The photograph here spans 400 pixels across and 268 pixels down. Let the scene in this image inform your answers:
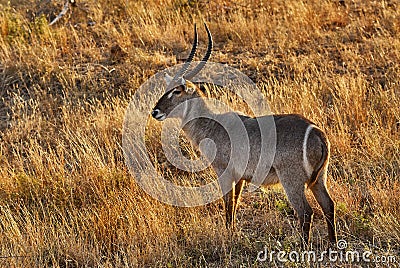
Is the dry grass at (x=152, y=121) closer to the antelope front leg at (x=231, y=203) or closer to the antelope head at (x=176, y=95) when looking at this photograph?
the antelope front leg at (x=231, y=203)

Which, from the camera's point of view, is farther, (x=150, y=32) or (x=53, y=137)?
(x=150, y=32)

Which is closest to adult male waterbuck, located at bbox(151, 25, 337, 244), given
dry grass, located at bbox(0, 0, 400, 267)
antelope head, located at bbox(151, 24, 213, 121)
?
antelope head, located at bbox(151, 24, 213, 121)

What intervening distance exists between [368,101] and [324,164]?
298cm

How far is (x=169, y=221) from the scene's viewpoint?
5.29 metres

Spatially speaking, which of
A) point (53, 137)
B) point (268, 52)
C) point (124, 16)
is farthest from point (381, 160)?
point (124, 16)

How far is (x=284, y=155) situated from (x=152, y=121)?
3.05 metres

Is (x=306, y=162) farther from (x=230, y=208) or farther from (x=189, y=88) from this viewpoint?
(x=189, y=88)

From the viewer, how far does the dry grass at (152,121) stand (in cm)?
503

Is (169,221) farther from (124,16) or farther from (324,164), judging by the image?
(124,16)

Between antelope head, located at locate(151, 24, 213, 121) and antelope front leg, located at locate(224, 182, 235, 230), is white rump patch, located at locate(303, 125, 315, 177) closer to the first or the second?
antelope front leg, located at locate(224, 182, 235, 230)

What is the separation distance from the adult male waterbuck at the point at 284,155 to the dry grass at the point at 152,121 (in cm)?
34

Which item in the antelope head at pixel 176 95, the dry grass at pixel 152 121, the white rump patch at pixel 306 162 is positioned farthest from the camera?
the antelope head at pixel 176 95

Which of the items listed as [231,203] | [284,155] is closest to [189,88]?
[231,203]

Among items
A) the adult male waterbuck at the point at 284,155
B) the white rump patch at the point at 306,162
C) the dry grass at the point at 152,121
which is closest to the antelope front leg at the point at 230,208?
the adult male waterbuck at the point at 284,155
